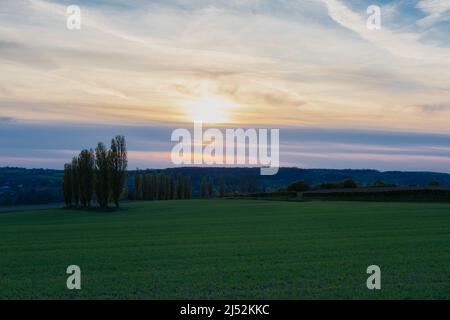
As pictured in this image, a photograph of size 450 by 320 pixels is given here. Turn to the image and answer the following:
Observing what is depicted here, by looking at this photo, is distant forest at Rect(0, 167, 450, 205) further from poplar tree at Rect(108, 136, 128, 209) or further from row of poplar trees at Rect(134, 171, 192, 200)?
poplar tree at Rect(108, 136, 128, 209)

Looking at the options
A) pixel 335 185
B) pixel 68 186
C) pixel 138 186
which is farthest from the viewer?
pixel 138 186

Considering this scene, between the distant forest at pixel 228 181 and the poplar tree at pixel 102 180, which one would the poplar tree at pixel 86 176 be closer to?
the poplar tree at pixel 102 180

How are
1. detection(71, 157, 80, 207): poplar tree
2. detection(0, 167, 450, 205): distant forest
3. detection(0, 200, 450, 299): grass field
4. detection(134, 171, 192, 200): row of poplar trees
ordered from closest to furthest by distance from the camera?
detection(0, 200, 450, 299): grass field, detection(71, 157, 80, 207): poplar tree, detection(134, 171, 192, 200): row of poplar trees, detection(0, 167, 450, 205): distant forest

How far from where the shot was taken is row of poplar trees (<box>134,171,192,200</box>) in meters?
137

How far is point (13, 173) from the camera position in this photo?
19450 cm

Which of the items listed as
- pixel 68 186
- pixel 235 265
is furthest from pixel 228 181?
pixel 235 265

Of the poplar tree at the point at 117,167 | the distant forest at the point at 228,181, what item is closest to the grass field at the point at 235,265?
the poplar tree at the point at 117,167

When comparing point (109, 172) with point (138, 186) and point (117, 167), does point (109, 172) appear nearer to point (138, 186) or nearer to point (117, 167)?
point (117, 167)

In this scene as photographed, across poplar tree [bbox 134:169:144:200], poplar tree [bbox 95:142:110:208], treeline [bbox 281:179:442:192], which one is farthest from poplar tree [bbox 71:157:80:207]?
treeline [bbox 281:179:442:192]

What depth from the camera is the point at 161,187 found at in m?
142
